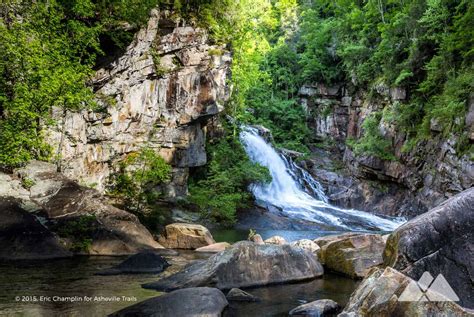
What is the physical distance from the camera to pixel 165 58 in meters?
22.9

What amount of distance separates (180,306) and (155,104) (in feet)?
58.0

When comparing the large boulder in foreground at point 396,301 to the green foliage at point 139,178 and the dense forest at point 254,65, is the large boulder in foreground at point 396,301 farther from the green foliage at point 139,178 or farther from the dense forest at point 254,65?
the green foliage at point 139,178

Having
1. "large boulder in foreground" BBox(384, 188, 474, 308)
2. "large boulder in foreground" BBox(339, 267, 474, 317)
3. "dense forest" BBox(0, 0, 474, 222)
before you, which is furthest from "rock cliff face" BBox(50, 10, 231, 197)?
"large boulder in foreground" BBox(339, 267, 474, 317)

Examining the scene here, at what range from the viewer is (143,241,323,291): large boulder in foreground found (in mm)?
8219

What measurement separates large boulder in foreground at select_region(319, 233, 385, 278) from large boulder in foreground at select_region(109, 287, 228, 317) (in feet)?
13.6

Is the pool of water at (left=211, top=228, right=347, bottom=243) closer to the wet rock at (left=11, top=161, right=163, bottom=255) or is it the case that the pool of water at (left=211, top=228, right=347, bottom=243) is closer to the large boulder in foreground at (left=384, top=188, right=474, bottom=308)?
the wet rock at (left=11, top=161, right=163, bottom=255)

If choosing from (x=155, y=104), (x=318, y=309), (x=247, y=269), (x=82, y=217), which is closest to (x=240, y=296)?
(x=247, y=269)

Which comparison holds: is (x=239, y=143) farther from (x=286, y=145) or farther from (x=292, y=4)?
(x=292, y=4)

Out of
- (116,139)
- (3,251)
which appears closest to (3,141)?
(3,251)

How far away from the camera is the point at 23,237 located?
11.6 m

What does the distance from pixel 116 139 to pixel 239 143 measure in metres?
10.7

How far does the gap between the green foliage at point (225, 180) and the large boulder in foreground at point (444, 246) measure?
17.1 metres

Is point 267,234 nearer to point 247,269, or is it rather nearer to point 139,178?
point 139,178

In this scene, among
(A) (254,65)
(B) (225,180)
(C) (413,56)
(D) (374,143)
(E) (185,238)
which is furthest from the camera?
(A) (254,65)
